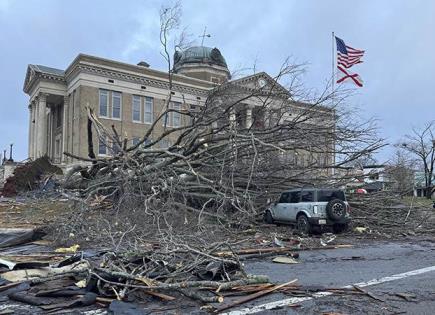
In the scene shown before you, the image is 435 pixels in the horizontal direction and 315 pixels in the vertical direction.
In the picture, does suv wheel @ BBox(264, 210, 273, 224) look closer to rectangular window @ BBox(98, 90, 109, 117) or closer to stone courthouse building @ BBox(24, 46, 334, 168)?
stone courthouse building @ BBox(24, 46, 334, 168)

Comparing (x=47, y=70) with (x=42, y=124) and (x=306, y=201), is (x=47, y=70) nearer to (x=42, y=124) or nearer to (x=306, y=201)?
(x=42, y=124)

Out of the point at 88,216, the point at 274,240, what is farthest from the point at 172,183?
the point at 274,240

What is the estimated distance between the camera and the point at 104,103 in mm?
49062

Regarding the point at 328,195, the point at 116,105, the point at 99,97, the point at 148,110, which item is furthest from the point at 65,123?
the point at 328,195

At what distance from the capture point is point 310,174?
17266mm

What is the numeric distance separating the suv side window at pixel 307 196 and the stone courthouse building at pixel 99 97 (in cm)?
3134

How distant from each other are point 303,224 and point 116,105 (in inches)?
1533

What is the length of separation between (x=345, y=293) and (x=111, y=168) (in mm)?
10750

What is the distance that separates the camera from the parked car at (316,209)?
13.9 m

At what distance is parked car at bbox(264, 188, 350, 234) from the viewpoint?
45.6 ft

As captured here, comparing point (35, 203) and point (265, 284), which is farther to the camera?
point (35, 203)

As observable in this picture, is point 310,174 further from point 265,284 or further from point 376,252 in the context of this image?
point 265,284

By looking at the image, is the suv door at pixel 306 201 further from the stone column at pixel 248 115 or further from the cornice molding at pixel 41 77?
the cornice molding at pixel 41 77

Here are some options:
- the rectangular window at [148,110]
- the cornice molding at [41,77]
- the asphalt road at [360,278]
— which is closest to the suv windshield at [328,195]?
the asphalt road at [360,278]
